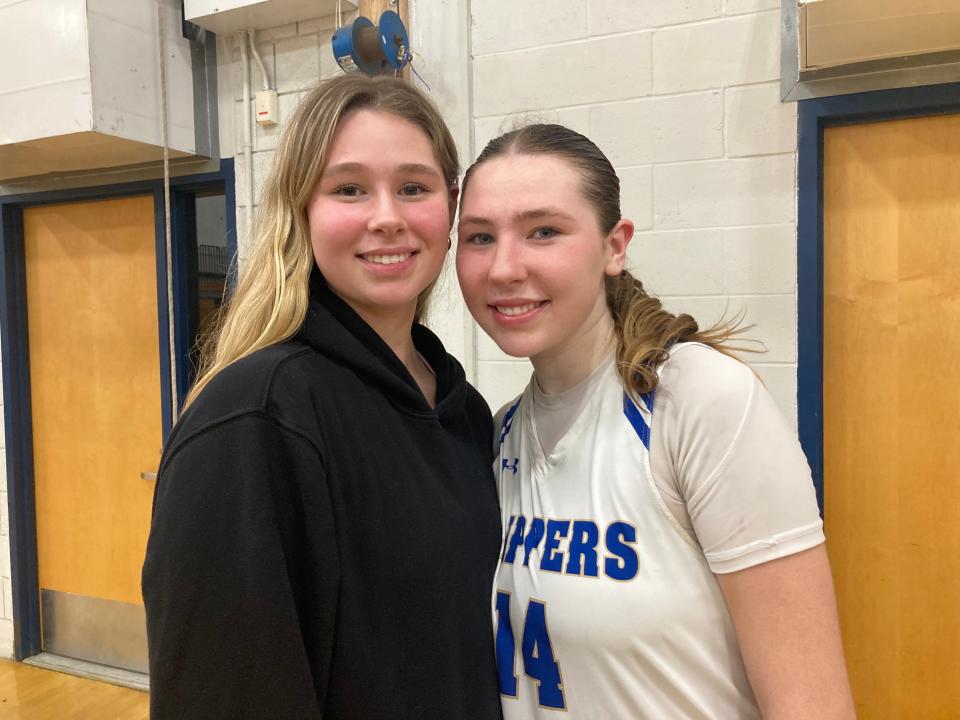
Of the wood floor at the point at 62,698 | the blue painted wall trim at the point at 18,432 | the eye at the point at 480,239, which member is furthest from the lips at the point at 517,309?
the blue painted wall trim at the point at 18,432

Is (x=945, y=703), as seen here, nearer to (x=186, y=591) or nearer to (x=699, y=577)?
(x=699, y=577)

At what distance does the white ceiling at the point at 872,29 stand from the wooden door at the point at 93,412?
235cm

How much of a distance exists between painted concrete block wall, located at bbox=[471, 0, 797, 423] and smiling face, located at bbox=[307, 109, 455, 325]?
1.06 metres

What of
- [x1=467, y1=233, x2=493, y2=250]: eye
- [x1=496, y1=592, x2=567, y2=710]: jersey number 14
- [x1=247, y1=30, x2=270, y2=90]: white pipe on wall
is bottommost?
[x1=496, y1=592, x2=567, y2=710]: jersey number 14

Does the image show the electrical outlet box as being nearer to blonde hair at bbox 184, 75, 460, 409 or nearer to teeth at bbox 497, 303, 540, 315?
blonde hair at bbox 184, 75, 460, 409

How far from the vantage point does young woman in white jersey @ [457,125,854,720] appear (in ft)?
2.90

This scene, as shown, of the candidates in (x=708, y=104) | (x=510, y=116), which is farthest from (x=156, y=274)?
(x=708, y=104)

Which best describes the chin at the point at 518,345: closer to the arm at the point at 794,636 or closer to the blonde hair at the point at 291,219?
the blonde hair at the point at 291,219

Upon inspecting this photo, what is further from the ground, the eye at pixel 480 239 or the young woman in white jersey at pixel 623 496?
the eye at pixel 480 239

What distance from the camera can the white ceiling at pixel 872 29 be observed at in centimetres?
145

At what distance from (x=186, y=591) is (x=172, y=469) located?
0.14 meters

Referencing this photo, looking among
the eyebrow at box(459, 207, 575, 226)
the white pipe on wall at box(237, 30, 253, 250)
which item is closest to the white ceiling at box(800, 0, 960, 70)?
the eyebrow at box(459, 207, 575, 226)

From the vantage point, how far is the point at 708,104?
1867mm

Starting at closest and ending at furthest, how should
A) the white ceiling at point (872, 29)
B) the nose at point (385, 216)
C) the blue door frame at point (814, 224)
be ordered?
the nose at point (385, 216) → the white ceiling at point (872, 29) → the blue door frame at point (814, 224)
